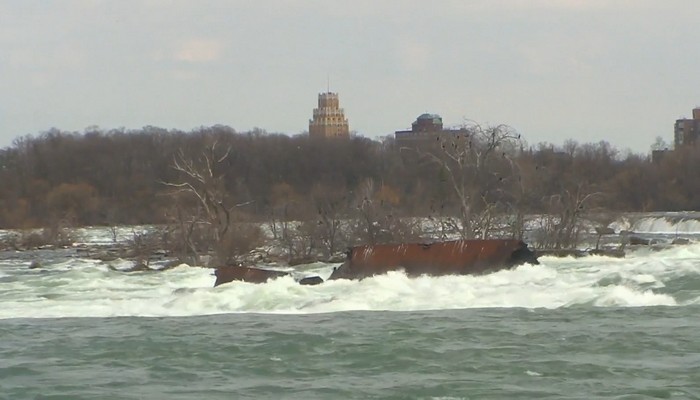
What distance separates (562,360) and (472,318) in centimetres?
449

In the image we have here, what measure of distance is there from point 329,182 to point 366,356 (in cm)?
7740

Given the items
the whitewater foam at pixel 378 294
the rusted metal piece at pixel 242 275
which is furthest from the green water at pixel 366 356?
the rusted metal piece at pixel 242 275

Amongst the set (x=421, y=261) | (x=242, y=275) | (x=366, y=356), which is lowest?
(x=366, y=356)

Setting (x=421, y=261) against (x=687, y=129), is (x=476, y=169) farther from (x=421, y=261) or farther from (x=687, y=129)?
(x=687, y=129)

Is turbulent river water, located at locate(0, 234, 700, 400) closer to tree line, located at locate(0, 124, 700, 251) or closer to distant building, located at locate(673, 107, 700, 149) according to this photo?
tree line, located at locate(0, 124, 700, 251)

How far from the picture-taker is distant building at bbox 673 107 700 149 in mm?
132000

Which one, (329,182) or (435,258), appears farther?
(329,182)

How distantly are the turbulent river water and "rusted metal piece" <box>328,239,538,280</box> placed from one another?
0.46 meters

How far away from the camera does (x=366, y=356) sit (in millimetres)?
15211

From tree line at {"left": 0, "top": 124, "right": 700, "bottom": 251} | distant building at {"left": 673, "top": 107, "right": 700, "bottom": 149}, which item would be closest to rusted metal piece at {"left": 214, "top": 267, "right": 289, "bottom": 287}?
tree line at {"left": 0, "top": 124, "right": 700, "bottom": 251}

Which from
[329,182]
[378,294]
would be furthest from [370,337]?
[329,182]

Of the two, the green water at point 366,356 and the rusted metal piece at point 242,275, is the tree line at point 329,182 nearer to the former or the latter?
the rusted metal piece at point 242,275

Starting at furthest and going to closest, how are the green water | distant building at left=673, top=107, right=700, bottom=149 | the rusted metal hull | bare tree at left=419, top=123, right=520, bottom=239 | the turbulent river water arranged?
distant building at left=673, top=107, right=700, bottom=149 < bare tree at left=419, top=123, right=520, bottom=239 < the rusted metal hull < the turbulent river water < the green water

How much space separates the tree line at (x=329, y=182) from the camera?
120 ft
